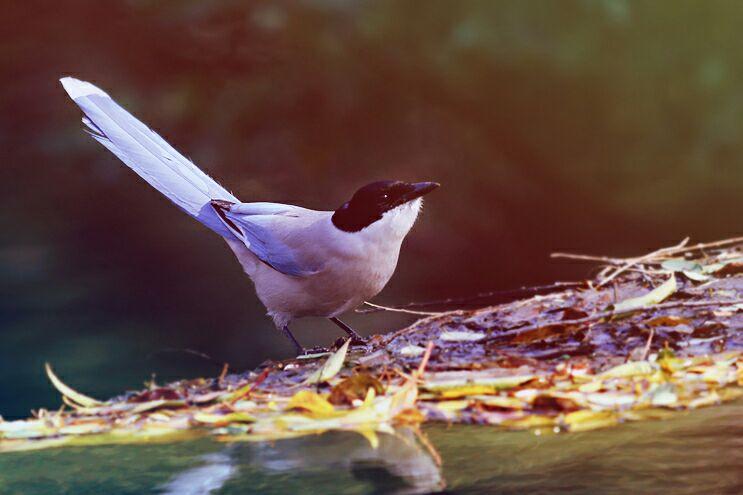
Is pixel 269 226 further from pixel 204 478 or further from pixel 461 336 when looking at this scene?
pixel 204 478

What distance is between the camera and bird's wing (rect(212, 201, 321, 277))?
12.3 ft

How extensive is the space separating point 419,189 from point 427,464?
125 centimetres

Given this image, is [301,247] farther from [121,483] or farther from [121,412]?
[121,483]

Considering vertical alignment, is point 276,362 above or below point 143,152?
below

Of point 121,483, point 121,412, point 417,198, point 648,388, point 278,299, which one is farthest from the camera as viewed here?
point 278,299

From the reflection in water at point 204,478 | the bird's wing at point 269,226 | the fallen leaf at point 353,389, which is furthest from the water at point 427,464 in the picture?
the bird's wing at point 269,226

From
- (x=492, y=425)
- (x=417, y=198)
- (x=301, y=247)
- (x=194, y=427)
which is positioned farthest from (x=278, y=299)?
(x=492, y=425)

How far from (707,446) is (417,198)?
4.56 ft

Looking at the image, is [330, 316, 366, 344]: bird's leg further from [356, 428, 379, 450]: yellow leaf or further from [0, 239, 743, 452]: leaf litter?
[356, 428, 379, 450]: yellow leaf

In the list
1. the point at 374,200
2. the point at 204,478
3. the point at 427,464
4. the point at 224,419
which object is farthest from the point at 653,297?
the point at 204,478

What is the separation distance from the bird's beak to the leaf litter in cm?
49

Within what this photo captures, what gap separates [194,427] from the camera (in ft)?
9.60

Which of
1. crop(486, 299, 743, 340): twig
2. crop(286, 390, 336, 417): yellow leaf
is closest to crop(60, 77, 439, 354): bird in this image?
crop(486, 299, 743, 340): twig

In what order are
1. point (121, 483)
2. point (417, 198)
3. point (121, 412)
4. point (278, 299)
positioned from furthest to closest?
1. point (278, 299)
2. point (417, 198)
3. point (121, 412)
4. point (121, 483)
